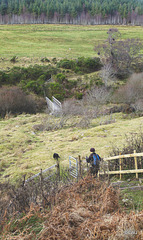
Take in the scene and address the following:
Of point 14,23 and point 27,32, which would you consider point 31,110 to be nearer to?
point 27,32

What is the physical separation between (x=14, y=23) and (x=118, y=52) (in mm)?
69842

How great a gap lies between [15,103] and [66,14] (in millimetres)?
87721

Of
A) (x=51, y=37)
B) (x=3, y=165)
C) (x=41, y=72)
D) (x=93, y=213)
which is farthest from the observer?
(x=51, y=37)

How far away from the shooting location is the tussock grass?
39.0ft

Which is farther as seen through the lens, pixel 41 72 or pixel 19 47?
pixel 19 47

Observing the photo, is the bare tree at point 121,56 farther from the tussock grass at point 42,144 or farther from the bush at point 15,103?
the tussock grass at point 42,144

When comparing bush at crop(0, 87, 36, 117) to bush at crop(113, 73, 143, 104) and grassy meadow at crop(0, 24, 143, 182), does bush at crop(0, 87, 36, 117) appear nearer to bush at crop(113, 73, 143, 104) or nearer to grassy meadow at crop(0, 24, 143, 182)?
grassy meadow at crop(0, 24, 143, 182)

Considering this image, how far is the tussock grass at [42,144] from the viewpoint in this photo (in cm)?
1188

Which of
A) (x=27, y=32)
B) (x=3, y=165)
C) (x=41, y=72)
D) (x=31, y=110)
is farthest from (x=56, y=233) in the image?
(x=27, y=32)

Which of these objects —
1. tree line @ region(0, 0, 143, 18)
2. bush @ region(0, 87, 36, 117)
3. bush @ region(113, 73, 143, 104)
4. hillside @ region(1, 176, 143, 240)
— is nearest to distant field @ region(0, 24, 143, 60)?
bush @ region(0, 87, 36, 117)

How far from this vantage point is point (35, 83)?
34.7 metres

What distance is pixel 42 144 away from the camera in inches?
615

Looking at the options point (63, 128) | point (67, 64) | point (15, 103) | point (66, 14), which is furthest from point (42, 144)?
point (66, 14)

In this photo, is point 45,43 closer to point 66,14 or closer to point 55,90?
point 55,90
